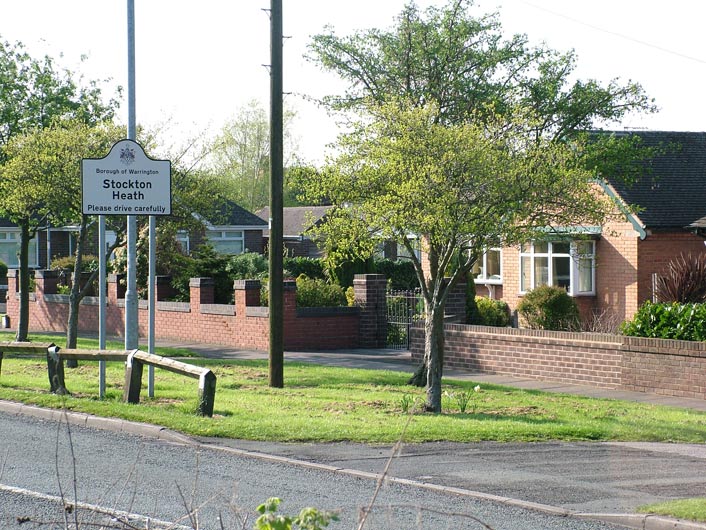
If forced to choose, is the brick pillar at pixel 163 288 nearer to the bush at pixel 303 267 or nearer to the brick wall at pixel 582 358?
the bush at pixel 303 267

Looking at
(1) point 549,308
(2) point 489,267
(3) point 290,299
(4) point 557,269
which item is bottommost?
(1) point 549,308

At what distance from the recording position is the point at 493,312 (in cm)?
2805

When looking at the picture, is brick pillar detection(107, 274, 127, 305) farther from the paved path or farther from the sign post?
the sign post

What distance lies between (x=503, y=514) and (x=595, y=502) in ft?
2.83

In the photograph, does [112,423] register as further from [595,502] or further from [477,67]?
[477,67]

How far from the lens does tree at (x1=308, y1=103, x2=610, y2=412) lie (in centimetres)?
1366

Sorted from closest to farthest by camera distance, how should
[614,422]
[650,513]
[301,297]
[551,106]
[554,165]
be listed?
[650,513], [614,422], [554,165], [551,106], [301,297]

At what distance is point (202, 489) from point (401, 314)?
17613mm

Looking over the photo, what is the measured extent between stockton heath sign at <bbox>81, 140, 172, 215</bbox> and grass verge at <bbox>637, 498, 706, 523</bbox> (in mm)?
8493

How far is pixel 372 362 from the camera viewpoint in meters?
22.0

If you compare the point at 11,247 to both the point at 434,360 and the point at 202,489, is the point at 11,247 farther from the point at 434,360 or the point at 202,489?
the point at 202,489

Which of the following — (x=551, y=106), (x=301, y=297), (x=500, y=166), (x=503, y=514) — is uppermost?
(x=551, y=106)

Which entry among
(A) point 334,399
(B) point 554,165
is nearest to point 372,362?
(A) point 334,399

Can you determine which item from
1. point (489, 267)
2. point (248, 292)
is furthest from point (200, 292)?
point (489, 267)
